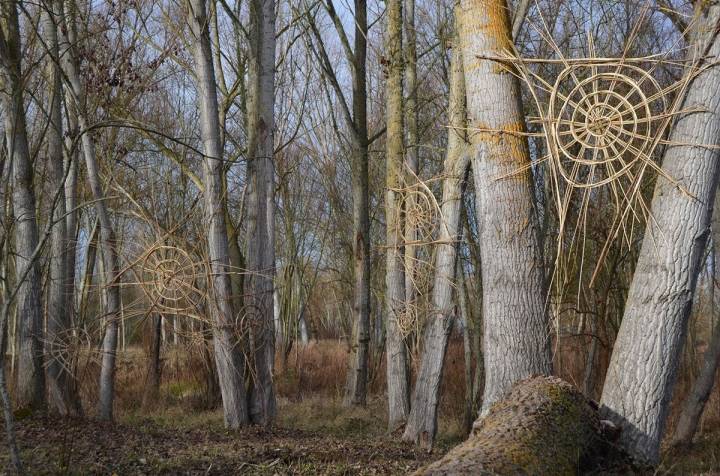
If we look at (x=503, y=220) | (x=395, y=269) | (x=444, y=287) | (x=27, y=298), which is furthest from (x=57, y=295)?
(x=503, y=220)

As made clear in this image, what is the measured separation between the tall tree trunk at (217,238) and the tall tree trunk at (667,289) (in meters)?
4.05

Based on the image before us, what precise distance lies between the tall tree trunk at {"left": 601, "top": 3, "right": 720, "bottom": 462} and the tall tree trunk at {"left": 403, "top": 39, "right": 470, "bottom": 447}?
281 centimetres

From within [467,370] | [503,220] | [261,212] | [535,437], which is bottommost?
[467,370]

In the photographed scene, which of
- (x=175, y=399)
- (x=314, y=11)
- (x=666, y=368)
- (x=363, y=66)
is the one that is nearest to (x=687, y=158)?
(x=666, y=368)

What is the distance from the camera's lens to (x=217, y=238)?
7102 millimetres

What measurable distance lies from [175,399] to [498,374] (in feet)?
31.0

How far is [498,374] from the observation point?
13.9 feet

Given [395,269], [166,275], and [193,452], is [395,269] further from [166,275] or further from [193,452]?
[193,452]

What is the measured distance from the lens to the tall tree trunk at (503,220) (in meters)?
4.20

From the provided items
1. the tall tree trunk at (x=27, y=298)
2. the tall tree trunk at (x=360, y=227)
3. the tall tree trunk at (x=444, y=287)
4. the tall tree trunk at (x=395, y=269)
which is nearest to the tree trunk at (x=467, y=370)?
the tall tree trunk at (x=360, y=227)

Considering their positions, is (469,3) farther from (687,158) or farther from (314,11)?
(314,11)

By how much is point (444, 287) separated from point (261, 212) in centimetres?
208

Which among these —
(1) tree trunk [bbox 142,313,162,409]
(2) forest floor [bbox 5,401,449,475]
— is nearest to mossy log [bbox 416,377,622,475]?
(2) forest floor [bbox 5,401,449,475]

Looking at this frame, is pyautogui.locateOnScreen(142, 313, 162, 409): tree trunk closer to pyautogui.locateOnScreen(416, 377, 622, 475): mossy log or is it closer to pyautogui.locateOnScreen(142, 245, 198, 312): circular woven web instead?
pyautogui.locateOnScreen(142, 245, 198, 312): circular woven web
